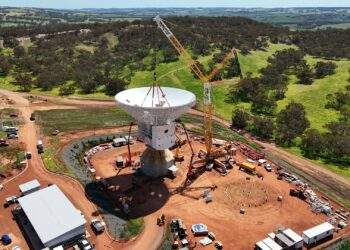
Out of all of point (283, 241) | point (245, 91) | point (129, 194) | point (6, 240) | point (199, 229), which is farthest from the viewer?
point (245, 91)

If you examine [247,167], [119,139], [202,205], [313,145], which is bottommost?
[202,205]

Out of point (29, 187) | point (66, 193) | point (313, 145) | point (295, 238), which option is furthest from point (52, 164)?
point (313, 145)

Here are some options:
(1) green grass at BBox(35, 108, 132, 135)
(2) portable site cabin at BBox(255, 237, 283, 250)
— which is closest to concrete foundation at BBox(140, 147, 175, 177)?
(2) portable site cabin at BBox(255, 237, 283, 250)

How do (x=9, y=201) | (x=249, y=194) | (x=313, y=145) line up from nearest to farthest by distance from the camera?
Result: (x=9, y=201), (x=249, y=194), (x=313, y=145)

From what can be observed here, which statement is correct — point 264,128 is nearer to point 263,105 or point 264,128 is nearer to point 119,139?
point 263,105

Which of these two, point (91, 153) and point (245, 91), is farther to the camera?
point (245, 91)

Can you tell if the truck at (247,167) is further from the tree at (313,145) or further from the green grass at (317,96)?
the green grass at (317,96)

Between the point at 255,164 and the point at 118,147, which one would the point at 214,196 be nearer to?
the point at 255,164

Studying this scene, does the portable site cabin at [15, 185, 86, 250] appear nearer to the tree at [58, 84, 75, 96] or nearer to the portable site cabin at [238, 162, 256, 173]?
the portable site cabin at [238, 162, 256, 173]

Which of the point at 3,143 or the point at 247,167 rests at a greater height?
the point at 3,143
